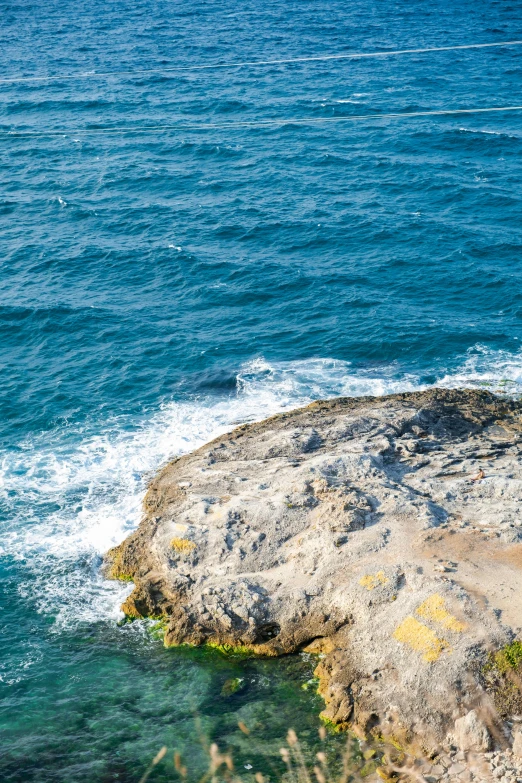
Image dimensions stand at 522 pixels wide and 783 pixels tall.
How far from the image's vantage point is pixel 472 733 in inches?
1233

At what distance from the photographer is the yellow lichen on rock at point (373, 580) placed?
36312 millimetres

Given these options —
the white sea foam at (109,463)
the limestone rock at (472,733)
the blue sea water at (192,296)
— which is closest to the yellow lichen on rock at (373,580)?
the blue sea water at (192,296)

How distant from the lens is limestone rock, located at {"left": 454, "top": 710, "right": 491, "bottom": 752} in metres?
31.1

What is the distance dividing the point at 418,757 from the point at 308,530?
38.1 feet

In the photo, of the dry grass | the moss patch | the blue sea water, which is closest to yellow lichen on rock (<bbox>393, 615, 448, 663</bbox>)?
the moss patch

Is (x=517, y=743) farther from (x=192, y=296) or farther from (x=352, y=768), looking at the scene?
(x=192, y=296)

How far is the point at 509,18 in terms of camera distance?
13962 cm

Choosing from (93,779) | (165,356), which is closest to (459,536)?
(93,779)

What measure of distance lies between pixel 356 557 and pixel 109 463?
19996 mm

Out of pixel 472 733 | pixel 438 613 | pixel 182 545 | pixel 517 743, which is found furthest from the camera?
pixel 182 545

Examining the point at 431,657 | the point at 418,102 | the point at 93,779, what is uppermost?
the point at 418,102

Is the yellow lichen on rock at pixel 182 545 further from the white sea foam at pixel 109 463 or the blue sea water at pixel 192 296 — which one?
the blue sea water at pixel 192 296

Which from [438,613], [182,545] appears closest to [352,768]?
[438,613]

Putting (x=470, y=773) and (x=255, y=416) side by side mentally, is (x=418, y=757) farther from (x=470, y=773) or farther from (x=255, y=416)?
(x=255, y=416)
